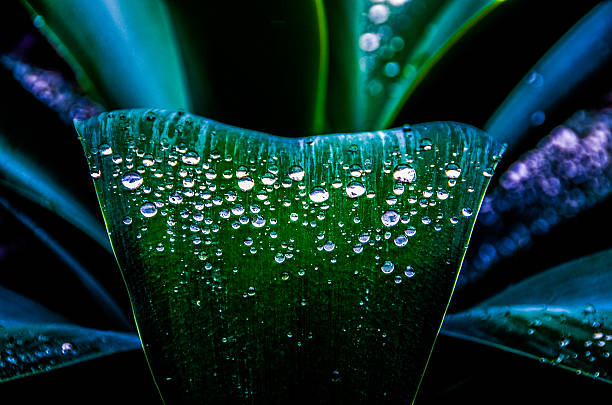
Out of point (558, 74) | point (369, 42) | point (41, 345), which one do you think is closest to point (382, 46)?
point (369, 42)

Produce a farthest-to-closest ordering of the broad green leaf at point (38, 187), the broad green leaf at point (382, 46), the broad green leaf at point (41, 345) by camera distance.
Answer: the broad green leaf at point (382, 46) → the broad green leaf at point (38, 187) → the broad green leaf at point (41, 345)

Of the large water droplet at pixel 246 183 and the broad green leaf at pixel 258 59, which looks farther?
the broad green leaf at pixel 258 59

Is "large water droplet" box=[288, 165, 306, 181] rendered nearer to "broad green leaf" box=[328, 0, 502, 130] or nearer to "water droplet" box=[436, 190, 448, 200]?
"water droplet" box=[436, 190, 448, 200]

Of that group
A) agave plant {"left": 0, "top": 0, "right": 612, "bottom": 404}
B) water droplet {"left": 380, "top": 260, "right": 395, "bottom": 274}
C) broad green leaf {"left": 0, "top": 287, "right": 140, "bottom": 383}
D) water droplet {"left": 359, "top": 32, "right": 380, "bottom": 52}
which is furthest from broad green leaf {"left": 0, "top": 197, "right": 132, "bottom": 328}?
water droplet {"left": 359, "top": 32, "right": 380, "bottom": 52}

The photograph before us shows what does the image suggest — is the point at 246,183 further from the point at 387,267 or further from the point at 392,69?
the point at 392,69

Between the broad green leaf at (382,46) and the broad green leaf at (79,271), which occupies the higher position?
the broad green leaf at (382,46)

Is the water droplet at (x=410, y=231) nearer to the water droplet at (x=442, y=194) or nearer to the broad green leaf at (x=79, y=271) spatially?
the water droplet at (x=442, y=194)

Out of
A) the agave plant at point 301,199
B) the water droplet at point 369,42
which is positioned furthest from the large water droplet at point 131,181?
the water droplet at point 369,42

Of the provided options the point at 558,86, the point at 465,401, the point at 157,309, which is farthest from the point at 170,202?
the point at 558,86
